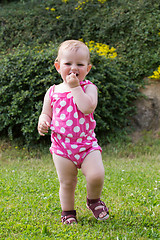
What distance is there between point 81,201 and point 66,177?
87 centimetres

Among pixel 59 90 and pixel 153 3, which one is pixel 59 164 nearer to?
pixel 59 90

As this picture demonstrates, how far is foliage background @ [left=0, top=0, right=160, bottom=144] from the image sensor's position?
21.2 ft

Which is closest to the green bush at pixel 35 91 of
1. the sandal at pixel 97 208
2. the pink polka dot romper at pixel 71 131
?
the pink polka dot romper at pixel 71 131

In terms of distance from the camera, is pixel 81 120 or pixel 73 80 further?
pixel 81 120

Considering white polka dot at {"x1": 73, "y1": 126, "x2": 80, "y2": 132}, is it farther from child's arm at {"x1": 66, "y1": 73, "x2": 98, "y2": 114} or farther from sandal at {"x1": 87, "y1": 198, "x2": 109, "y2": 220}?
sandal at {"x1": 87, "y1": 198, "x2": 109, "y2": 220}

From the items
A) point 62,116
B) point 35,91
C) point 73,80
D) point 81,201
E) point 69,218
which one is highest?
point 73,80

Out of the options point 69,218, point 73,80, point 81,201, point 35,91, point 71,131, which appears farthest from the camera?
point 35,91

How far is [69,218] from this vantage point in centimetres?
283

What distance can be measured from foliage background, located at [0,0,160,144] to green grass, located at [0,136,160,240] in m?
1.14

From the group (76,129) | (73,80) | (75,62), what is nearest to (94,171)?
(76,129)

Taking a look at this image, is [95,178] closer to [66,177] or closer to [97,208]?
[66,177]

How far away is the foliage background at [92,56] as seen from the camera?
6.46 metres

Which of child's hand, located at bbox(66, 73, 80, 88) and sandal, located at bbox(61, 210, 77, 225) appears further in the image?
sandal, located at bbox(61, 210, 77, 225)

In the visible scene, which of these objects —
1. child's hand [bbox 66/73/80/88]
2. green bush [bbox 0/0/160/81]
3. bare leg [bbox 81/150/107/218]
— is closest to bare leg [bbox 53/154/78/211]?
bare leg [bbox 81/150/107/218]
